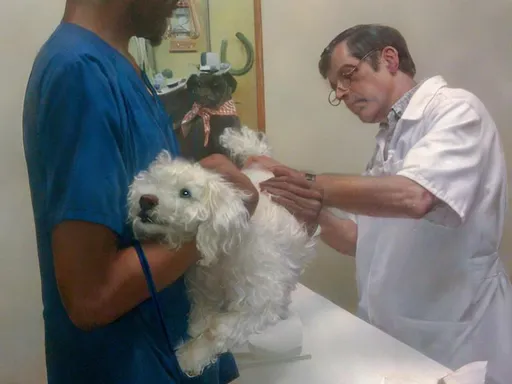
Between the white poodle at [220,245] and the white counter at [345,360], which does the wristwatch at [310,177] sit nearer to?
the white poodle at [220,245]

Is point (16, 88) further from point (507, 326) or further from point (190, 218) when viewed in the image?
point (507, 326)

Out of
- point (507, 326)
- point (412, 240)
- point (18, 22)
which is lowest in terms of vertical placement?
point (507, 326)

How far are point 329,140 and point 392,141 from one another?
123 millimetres

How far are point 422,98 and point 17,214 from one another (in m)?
0.70

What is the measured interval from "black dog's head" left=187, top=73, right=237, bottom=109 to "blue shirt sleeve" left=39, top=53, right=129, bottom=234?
1.26 feet

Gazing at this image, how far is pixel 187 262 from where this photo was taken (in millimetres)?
525

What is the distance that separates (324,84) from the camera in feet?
3.48

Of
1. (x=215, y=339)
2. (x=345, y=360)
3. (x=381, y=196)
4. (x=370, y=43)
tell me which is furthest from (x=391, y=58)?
(x=215, y=339)

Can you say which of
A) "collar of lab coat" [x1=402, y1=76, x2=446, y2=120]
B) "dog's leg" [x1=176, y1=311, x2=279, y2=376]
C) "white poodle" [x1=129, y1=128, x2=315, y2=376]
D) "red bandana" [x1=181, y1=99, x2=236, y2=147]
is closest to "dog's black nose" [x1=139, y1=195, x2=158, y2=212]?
"white poodle" [x1=129, y1=128, x2=315, y2=376]

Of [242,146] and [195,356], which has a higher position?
[242,146]

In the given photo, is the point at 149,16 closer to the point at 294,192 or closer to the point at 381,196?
the point at 294,192

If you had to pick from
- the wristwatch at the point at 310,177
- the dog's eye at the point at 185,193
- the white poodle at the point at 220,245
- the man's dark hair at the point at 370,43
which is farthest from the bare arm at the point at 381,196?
the dog's eye at the point at 185,193

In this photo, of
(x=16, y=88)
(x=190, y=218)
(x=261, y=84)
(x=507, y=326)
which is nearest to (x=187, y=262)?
(x=190, y=218)

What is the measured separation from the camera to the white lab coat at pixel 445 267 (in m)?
0.97
